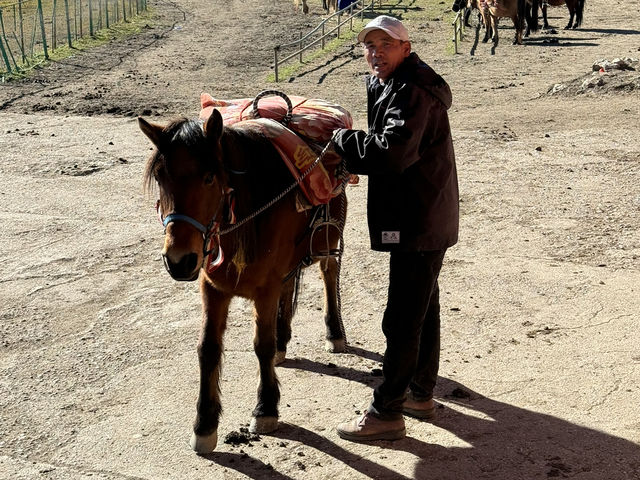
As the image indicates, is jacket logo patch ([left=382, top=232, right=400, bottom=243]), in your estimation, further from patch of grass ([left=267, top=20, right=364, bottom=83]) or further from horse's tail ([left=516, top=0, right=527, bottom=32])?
horse's tail ([left=516, top=0, right=527, bottom=32])

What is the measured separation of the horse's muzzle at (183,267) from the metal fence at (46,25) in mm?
16022

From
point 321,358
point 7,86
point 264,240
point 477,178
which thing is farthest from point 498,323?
point 7,86

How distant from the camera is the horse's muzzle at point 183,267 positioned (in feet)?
13.4

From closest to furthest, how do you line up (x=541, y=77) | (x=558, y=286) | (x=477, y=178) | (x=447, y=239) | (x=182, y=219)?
(x=182, y=219)
(x=447, y=239)
(x=558, y=286)
(x=477, y=178)
(x=541, y=77)

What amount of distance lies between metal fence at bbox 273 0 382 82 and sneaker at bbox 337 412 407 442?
1347 cm

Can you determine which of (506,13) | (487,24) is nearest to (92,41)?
(487,24)

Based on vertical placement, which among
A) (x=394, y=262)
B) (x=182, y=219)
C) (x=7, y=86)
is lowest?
(x=7, y=86)

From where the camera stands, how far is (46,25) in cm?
2556

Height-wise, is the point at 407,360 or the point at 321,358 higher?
the point at 407,360

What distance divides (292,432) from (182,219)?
1617 millimetres

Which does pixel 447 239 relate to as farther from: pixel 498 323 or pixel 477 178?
pixel 477 178

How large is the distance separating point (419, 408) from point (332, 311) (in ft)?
4.12

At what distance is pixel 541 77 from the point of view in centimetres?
1652

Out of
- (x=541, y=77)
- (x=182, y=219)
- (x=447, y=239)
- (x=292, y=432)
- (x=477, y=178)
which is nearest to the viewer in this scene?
(x=182, y=219)
